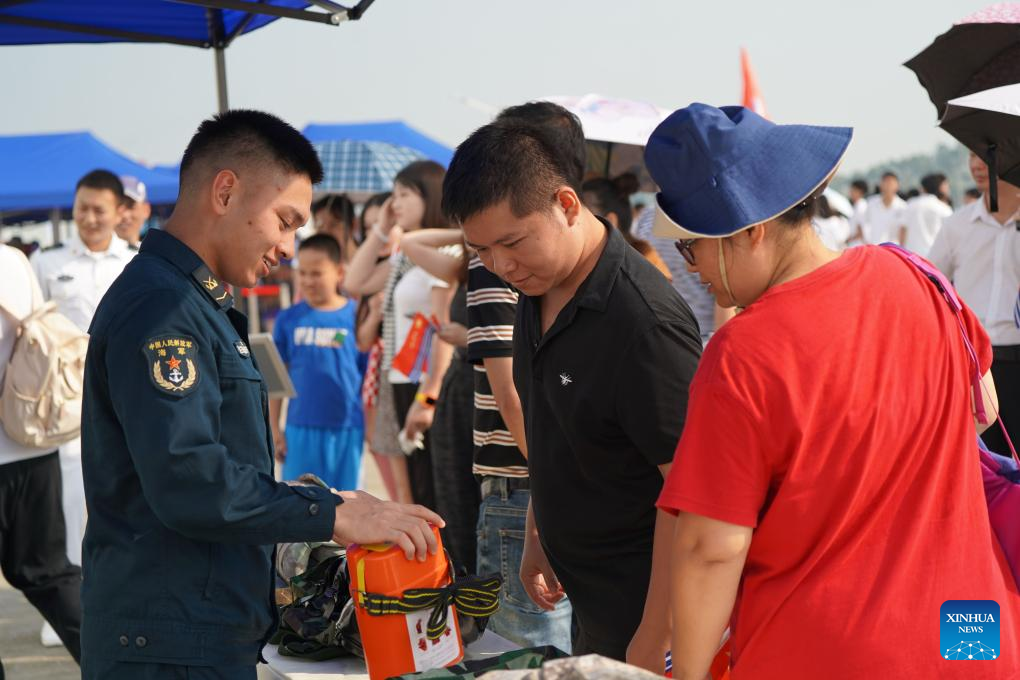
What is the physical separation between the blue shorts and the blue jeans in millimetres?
3332

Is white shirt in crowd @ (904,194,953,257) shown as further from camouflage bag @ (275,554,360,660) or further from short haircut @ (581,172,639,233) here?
camouflage bag @ (275,554,360,660)

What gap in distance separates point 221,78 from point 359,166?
866 centimetres

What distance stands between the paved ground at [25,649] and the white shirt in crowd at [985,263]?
463cm

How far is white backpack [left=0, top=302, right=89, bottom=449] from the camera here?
4.49 m

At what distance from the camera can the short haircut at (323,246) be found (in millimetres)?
7000

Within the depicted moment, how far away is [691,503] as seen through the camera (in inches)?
74.0

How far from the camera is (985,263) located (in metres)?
5.44

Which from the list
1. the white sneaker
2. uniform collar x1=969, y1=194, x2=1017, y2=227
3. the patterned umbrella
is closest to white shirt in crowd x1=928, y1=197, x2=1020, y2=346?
uniform collar x1=969, y1=194, x2=1017, y2=227

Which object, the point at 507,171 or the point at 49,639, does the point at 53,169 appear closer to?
the point at 49,639

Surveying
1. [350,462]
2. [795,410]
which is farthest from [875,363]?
[350,462]

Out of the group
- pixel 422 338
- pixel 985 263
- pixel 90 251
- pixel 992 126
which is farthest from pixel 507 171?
pixel 90 251

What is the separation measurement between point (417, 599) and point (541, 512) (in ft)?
1.23

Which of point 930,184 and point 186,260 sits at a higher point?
point 930,184

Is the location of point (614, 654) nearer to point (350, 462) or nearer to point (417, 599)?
point (417, 599)
